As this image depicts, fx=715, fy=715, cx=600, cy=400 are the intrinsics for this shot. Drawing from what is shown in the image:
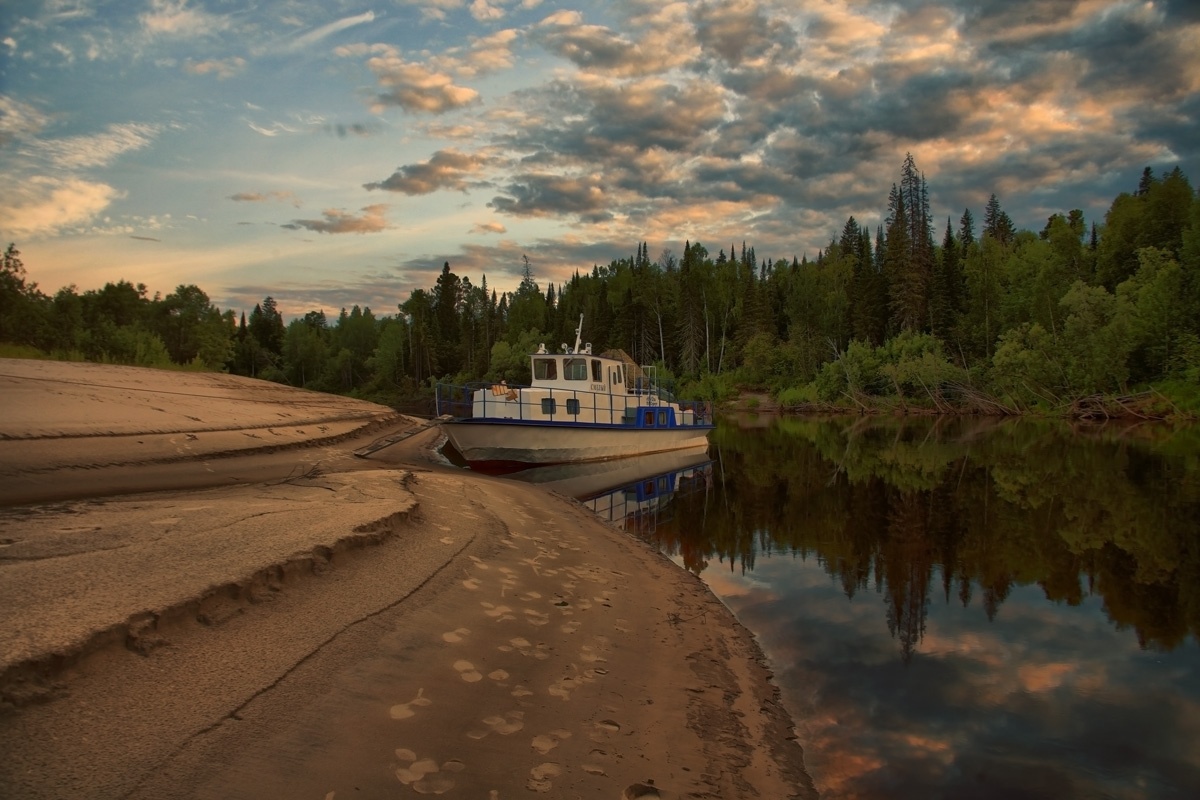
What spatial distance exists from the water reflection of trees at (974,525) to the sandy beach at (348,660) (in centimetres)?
405

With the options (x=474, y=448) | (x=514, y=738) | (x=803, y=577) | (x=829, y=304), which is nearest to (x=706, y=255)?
(x=829, y=304)

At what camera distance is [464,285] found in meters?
124

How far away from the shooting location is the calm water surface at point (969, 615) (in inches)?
257

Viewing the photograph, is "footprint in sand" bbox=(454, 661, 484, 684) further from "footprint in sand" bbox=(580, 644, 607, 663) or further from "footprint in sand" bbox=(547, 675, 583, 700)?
"footprint in sand" bbox=(580, 644, 607, 663)

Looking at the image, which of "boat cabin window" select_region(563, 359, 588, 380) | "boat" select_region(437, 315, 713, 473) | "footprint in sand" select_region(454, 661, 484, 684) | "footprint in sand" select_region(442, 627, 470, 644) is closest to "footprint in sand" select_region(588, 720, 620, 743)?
"footprint in sand" select_region(454, 661, 484, 684)

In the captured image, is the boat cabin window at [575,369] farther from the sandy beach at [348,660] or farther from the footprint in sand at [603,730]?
the footprint in sand at [603,730]

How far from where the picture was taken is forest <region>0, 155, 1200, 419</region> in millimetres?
57594

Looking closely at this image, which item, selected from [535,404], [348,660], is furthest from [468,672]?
[535,404]

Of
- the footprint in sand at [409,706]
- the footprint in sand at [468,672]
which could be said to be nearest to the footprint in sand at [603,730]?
the footprint in sand at [468,672]

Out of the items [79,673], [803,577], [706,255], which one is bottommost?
[803,577]

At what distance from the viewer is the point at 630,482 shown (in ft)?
84.5

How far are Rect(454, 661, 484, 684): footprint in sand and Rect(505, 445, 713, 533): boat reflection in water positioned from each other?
11.2 meters

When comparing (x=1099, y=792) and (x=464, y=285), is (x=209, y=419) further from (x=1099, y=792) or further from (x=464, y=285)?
(x=464, y=285)

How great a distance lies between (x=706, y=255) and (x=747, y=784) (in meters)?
122
